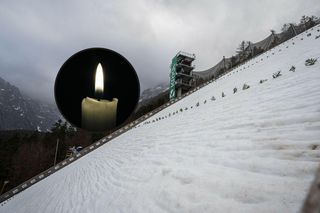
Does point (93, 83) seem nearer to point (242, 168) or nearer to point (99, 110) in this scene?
point (99, 110)

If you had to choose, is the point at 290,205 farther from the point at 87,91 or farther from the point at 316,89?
the point at 316,89

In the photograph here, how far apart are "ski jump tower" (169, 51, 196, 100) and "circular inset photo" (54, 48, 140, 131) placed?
60349 mm

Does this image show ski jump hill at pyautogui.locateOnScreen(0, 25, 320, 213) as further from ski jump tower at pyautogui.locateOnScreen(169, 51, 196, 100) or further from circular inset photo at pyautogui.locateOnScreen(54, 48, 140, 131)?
ski jump tower at pyautogui.locateOnScreen(169, 51, 196, 100)

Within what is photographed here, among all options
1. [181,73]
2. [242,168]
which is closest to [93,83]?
[242,168]

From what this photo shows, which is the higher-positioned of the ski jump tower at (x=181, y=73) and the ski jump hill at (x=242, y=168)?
the ski jump tower at (x=181, y=73)

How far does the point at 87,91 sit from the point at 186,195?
112 inches

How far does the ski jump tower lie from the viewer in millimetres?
62844

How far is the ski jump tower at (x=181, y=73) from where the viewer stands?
62.8m

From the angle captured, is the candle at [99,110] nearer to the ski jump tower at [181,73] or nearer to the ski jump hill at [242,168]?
the ski jump hill at [242,168]

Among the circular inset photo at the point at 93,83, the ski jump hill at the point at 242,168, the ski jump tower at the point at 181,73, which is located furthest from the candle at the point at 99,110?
the ski jump tower at the point at 181,73

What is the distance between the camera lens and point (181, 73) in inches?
2500

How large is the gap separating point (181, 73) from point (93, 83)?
6288 cm

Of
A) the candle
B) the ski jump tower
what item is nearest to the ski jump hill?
the candle

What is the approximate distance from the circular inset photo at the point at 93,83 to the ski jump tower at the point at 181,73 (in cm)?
6035
